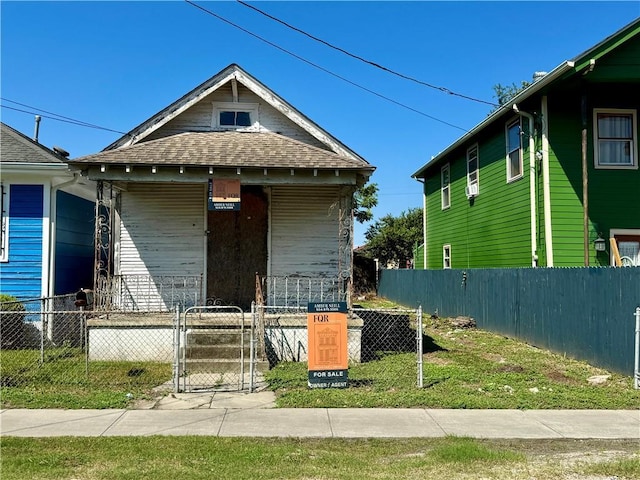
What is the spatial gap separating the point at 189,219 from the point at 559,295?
815 cm

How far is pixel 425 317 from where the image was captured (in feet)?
60.6

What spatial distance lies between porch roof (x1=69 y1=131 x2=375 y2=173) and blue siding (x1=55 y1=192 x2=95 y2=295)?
9.70ft

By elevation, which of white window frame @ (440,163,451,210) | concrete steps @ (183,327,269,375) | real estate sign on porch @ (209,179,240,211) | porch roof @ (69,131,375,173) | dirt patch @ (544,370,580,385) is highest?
white window frame @ (440,163,451,210)

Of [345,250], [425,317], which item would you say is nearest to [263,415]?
[345,250]

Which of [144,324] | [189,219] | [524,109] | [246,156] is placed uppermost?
[524,109]

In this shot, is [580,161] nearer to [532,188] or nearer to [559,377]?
[532,188]

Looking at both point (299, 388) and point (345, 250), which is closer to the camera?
point (299, 388)

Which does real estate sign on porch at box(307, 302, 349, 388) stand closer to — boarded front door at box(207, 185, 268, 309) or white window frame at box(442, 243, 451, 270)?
boarded front door at box(207, 185, 268, 309)

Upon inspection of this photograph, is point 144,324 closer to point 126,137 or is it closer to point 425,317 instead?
point 126,137

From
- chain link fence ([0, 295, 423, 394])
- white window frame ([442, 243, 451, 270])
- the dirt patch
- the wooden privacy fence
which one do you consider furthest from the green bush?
white window frame ([442, 243, 451, 270])

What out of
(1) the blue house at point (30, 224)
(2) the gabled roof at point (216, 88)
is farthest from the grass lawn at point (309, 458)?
(2) the gabled roof at point (216, 88)

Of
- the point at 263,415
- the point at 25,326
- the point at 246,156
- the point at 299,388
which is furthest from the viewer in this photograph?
the point at 25,326

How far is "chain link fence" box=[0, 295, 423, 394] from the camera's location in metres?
8.13

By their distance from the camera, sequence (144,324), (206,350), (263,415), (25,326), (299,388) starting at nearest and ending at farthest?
(263,415) → (299,388) → (206,350) → (144,324) → (25,326)
